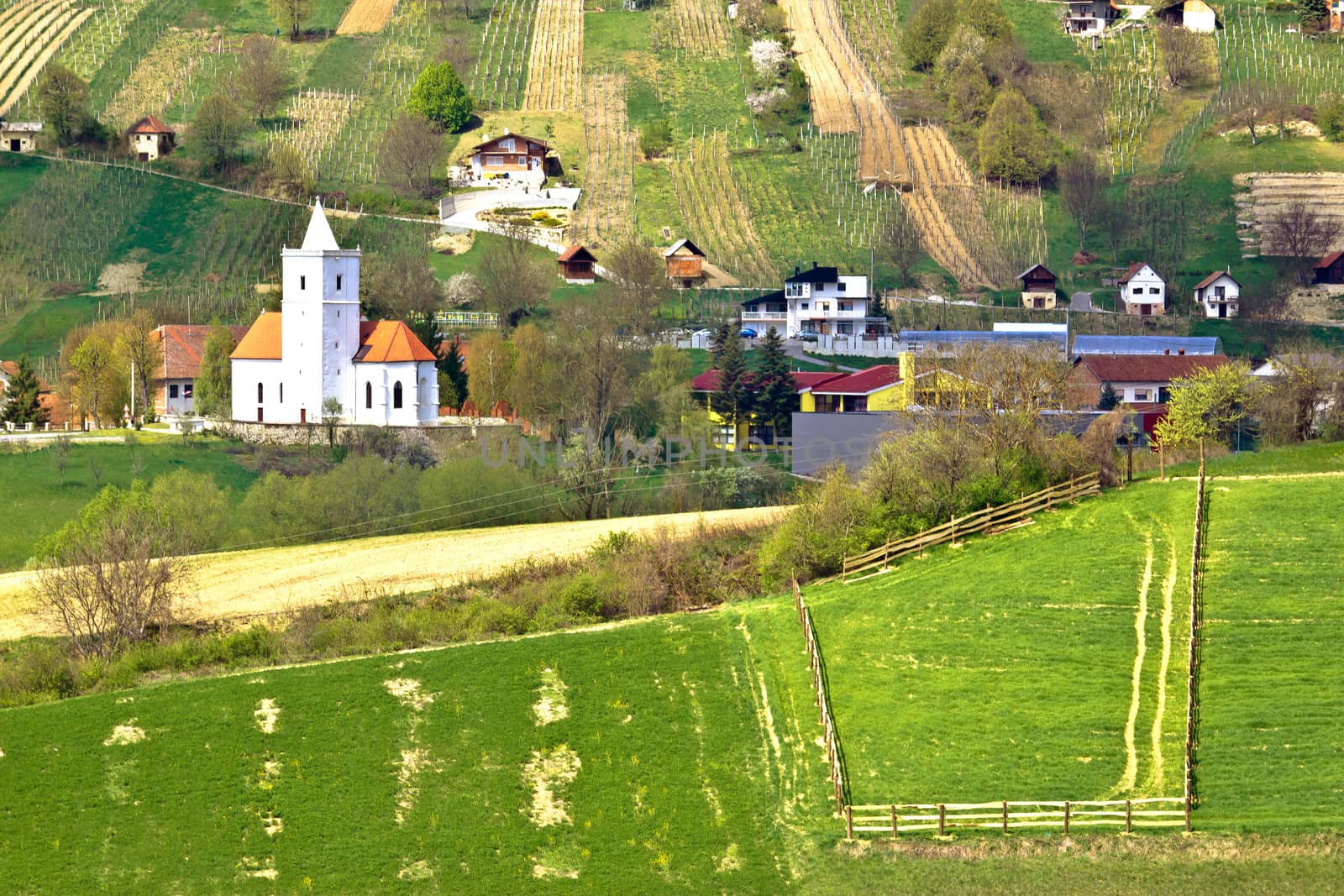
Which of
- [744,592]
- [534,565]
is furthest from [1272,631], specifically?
[534,565]

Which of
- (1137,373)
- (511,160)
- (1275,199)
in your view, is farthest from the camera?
(511,160)

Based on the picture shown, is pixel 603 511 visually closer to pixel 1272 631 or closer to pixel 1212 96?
pixel 1272 631

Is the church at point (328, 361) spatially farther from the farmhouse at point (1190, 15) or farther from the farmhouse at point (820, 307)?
the farmhouse at point (1190, 15)

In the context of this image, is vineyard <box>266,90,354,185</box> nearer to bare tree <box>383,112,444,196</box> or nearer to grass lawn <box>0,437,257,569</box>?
bare tree <box>383,112,444,196</box>

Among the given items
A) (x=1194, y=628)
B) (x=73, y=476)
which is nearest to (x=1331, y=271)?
(x=73, y=476)

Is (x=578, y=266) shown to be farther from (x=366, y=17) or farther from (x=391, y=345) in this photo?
(x=366, y=17)

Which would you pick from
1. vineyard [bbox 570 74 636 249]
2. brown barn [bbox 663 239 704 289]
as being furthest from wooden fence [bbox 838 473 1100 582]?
vineyard [bbox 570 74 636 249]
